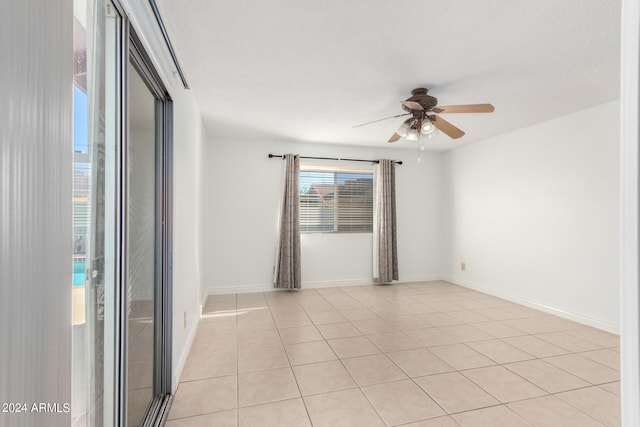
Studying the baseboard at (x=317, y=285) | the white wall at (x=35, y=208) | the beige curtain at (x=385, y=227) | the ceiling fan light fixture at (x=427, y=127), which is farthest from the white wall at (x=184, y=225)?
the beige curtain at (x=385, y=227)

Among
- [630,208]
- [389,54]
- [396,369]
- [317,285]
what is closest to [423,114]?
[389,54]

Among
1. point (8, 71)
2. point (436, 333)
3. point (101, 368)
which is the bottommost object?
point (436, 333)

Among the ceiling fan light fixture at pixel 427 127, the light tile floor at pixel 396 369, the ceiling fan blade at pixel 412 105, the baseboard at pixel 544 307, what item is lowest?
the light tile floor at pixel 396 369

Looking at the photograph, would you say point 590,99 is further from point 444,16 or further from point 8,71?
point 8,71

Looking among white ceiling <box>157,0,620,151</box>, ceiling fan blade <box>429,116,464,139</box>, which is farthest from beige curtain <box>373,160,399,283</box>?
ceiling fan blade <box>429,116,464,139</box>

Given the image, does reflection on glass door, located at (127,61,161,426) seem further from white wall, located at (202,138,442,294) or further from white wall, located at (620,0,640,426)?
white wall, located at (202,138,442,294)

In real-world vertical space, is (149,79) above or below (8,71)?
above

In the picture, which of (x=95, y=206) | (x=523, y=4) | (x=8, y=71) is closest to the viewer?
(x=8, y=71)

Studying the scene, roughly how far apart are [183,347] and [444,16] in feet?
9.39

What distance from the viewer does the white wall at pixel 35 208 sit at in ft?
1.80

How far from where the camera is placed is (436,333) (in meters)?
3.12

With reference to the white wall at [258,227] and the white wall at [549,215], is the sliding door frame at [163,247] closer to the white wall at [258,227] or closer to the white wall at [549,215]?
the white wall at [258,227]

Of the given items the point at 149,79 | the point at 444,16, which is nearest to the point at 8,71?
the point at 149,79

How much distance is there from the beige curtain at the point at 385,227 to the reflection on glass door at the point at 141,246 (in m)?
3.73
